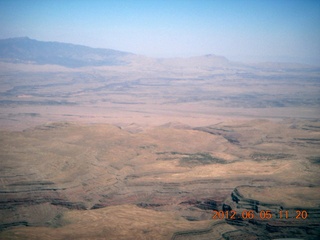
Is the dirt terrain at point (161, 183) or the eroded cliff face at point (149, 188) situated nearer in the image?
the eroded cliff face at point (149, 188)

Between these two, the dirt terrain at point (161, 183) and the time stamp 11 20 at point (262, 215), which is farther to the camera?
the time stamp 11 20 at point (262, 215)

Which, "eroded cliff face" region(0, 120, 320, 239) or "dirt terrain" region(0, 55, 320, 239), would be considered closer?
"eroded cliff face" region(0, 120, 320, 239)

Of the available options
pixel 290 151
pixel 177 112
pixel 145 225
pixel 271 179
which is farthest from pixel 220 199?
pixel 177 112

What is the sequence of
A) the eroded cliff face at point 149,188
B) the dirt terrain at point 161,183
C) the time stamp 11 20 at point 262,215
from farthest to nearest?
the time stamp 11 20 at point 262,215 → the dirt terrain at point 161,183 → the eroded cliff face at point 149,188

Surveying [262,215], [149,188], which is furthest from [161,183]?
[262,215]

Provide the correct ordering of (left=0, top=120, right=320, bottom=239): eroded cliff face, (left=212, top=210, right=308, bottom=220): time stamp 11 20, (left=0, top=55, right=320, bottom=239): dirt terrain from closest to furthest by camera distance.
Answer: (left=0, top=120, right=320, bottom=239): eroded cliff face → (left=0, top=55, right=320, bottom=239): dirt terrain → (left=212, top=210, right=308, bottom=220): time stamp 11 20

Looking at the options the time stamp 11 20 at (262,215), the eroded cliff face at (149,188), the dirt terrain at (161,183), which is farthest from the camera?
the time stamp 11 20 at (262,215)

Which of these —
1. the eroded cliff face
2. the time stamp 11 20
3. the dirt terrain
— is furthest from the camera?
the time stamp 11 20

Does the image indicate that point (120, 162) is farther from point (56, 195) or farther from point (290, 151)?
point (290, 151)
